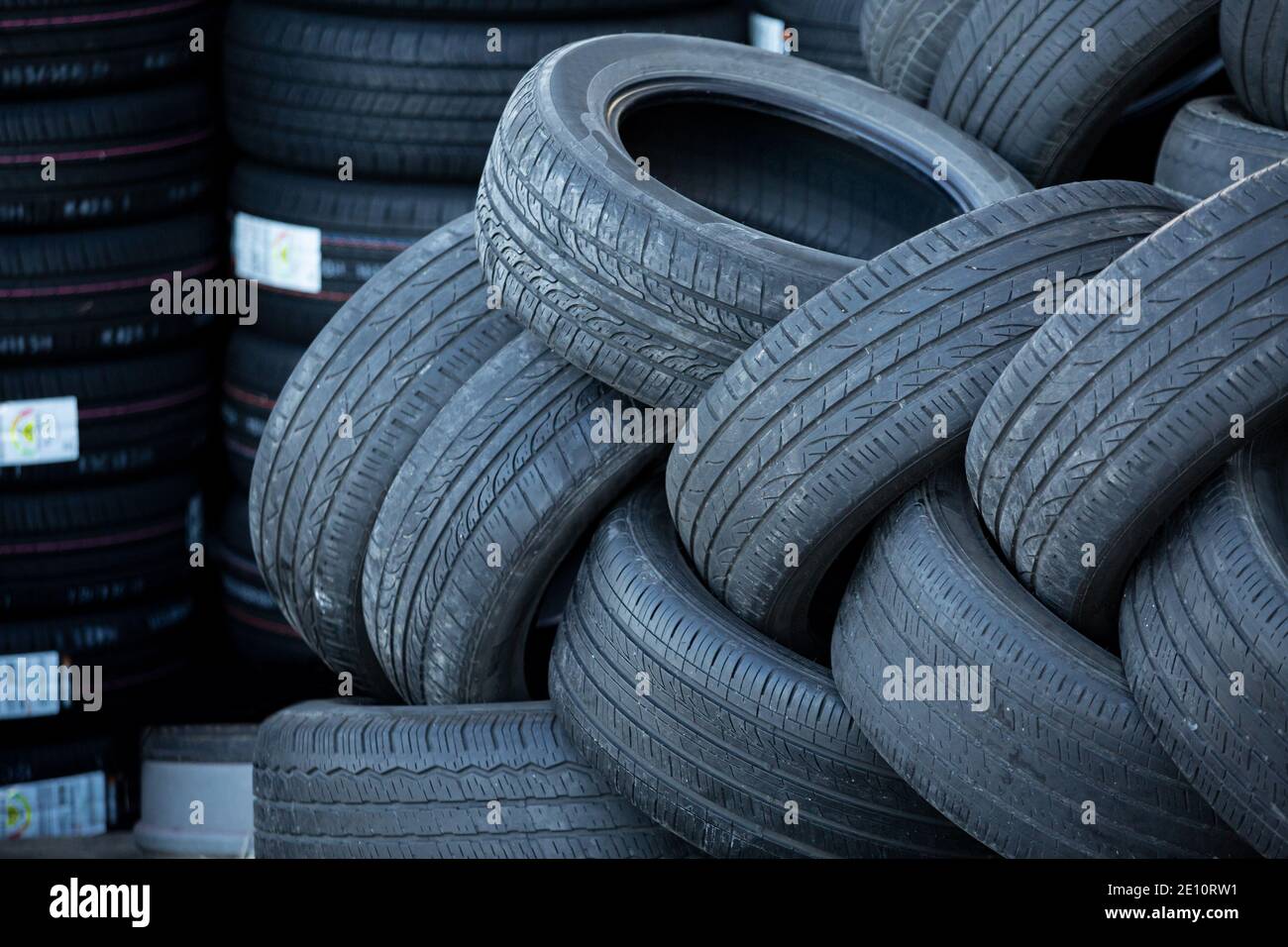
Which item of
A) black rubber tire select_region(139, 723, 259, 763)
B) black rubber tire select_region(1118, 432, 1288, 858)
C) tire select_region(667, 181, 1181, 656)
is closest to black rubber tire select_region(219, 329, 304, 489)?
black rubber tire select_region(139, 723, 259, 763)

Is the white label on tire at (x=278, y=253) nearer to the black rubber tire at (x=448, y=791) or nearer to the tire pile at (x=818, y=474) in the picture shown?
the tire pile at (x=818, y=474)

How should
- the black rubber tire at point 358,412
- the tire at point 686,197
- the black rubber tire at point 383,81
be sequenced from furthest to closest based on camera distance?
the black rubber tire at point 383,81 → the black rubber tire at point 358,412 → the tire at point 686,197

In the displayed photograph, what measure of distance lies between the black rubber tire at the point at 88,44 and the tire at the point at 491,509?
1675 mm

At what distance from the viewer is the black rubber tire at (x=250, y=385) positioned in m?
3.64

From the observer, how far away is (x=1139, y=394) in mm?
1562

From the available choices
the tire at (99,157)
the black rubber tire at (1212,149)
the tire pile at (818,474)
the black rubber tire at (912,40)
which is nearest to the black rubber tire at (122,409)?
the tire at (99,157)

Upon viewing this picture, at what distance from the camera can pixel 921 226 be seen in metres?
2.39

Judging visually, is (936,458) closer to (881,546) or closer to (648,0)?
(881,546)

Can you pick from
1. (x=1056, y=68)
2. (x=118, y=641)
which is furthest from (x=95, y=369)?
(x=1056, y=68)

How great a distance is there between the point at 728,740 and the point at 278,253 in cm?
208

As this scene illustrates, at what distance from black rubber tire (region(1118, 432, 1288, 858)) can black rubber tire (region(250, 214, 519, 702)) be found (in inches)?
37.1

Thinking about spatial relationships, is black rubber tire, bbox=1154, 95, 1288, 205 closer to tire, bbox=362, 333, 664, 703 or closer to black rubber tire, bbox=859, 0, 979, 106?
black rubber tire, bbox=859, 0, 979, 106

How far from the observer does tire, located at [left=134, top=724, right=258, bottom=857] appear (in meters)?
3.45
